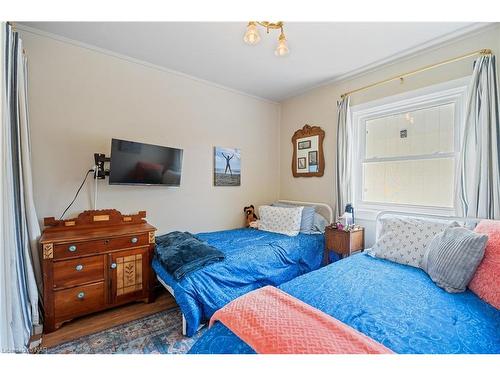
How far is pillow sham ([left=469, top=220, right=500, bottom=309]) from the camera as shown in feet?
4.05

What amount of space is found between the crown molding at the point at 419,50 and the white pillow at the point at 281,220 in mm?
1735

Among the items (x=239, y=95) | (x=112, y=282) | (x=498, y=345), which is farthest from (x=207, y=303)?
(x=239, y=95)

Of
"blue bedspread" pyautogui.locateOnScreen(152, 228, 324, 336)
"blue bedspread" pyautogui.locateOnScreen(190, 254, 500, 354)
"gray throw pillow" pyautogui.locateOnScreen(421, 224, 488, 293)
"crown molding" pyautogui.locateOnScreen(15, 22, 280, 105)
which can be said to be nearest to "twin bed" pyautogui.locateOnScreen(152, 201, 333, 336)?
"blue bedspread" pyautogui.locateOnScreen(152, 228, 324, 336)

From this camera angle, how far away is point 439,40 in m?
2.06

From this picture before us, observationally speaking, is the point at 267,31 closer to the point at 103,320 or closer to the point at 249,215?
the point at 249,215

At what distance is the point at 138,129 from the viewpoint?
255 centimetres

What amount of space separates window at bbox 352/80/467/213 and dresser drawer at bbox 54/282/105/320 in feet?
9.52

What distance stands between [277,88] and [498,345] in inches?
125

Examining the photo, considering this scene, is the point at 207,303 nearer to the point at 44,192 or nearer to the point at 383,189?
the point at 44,192

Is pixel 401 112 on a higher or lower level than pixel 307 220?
higher

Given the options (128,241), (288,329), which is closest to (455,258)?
(288,329)

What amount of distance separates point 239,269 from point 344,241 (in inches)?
47.6

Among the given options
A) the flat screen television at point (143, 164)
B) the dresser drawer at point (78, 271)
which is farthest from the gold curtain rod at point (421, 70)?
the dresser drawer at point (78, 271)

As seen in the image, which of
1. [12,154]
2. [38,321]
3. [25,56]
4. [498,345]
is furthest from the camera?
[25,56]
